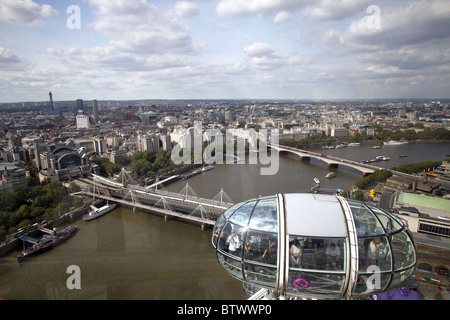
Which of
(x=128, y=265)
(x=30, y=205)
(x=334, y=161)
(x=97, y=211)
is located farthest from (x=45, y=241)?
(x=334, y=161)

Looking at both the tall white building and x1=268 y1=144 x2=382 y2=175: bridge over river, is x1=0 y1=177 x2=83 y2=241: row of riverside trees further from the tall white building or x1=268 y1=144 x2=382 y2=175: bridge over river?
the tall white building

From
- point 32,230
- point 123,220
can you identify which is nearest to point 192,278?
point 123,220

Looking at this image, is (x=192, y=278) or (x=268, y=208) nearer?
(x=268, y=208)

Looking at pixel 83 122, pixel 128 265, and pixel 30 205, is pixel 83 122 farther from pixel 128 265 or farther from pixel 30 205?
pixel 128 265

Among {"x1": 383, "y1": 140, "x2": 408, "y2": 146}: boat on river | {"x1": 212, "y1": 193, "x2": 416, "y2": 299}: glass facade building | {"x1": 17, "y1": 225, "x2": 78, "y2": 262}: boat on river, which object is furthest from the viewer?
{"x1": 383, "y1": 140, "x2": 408, "y2": 146}: boat on river

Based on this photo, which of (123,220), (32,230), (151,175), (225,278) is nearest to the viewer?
(225,278)

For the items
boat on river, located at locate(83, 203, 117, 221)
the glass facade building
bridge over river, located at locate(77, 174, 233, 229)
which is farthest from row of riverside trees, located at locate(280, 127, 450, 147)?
the glass facade building

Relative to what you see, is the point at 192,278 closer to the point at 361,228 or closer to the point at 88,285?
the point at 88,285

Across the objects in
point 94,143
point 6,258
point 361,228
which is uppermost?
point 361,228
